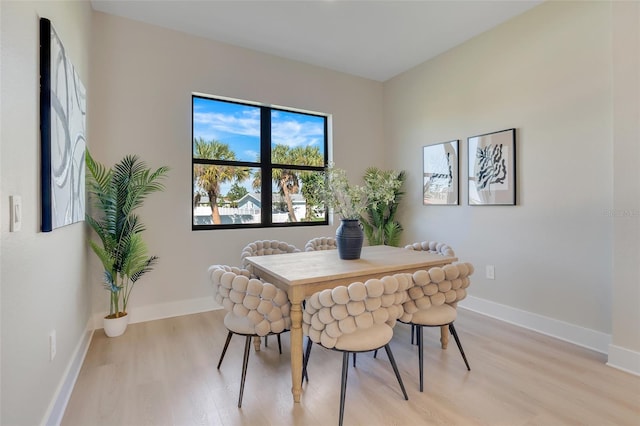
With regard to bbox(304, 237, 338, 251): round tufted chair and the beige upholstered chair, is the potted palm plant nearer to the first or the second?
the beige upholstered chair

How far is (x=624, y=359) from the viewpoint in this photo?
217 cm

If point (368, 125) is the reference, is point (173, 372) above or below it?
Answer: below

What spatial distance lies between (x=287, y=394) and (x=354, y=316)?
30.0 inches

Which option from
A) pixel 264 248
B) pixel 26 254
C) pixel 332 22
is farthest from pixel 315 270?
pixel 332 22

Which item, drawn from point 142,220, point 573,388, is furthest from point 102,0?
point 573,388

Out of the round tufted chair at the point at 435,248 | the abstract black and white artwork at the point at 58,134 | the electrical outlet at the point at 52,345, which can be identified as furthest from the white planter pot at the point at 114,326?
the round tufted chair at the point at 435,248

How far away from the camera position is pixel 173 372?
2152mm

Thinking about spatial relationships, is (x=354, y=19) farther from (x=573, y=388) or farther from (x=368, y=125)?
(x=573, y=388)

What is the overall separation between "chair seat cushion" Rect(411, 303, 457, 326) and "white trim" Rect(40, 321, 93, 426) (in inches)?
79.0

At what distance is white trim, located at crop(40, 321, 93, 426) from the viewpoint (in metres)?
1.56

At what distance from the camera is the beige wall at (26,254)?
1.11 metres

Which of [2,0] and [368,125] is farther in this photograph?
[368,125]

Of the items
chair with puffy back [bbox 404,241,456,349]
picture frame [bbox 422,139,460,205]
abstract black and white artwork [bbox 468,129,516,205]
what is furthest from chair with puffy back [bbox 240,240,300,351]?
abstract black and white artwork [bbox 468,129,516,205]

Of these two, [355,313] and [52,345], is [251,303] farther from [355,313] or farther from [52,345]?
[52,345]
